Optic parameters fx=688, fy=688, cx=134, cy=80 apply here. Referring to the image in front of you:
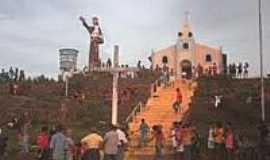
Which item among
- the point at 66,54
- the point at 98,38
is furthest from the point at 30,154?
the point at 98,38

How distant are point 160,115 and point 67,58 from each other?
77.7 feet

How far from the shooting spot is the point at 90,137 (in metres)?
19.6

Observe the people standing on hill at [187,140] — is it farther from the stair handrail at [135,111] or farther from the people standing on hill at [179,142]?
the stair handrail at [135,111]

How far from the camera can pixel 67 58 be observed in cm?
6028

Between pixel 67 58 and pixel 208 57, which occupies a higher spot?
pixel 208 57

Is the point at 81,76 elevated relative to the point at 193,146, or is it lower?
elevated

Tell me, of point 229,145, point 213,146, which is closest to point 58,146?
point 229,145

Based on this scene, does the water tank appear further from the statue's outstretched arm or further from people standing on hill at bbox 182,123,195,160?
people standing on hill at bbox 182,123,195,160

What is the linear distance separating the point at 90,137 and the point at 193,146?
4.76 m

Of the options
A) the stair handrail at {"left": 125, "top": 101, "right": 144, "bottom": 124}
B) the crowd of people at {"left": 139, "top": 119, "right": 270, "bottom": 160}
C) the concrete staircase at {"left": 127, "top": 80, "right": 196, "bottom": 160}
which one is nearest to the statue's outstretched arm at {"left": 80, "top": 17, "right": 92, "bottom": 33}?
the concrete staircase at {"left": 127, "top": 80, "right": 196, "bottom": 160}

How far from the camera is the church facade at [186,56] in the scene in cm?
7550

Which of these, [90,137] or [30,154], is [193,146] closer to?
[90,137]

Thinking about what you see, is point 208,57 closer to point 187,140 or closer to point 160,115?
point 160,115

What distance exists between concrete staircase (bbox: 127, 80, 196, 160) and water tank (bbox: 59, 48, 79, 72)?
10.5 m
